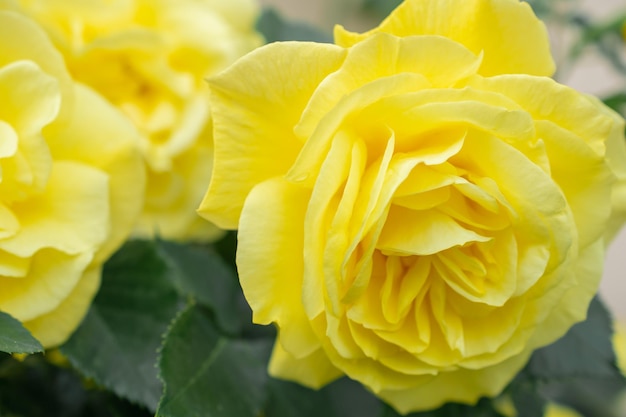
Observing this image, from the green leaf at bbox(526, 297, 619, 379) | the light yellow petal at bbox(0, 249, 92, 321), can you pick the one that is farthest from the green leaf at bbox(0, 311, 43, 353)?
the green leaf at bbox(526, 297, 619, 379)

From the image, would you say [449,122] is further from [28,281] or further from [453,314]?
[28,281]

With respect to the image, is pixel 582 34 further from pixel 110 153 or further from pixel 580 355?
pixel 110 153

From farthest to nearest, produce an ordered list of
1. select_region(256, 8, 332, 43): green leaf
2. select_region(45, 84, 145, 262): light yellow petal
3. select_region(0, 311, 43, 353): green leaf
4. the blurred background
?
the blurred background < select_region(256, 8, 332, 43): green leaf < select_region(45, 84, 145, 262): light yellow petal < select_region(0, 311, 43, 353): green leaf

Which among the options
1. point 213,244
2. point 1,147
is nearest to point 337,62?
point 1,147

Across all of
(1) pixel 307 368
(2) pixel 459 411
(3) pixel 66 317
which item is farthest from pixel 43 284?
(2) pixel 459 411

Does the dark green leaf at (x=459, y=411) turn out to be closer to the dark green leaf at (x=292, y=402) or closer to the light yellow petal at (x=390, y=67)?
the dark green leaf at (x=292, y=402)

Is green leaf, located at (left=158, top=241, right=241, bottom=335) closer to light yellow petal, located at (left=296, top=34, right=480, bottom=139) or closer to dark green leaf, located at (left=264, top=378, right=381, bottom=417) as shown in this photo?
dark green leaf, located at (left=264, top=378, right=381, bottom=417)
